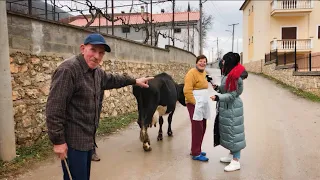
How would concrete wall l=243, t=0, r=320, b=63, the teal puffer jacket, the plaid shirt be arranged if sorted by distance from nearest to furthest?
the plaid shirt, the teal puffer jacket, concrete wall l=243, t=0, r=320, b=63

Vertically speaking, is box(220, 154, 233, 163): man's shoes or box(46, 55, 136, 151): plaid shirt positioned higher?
box(46, 55, 136, 151): plaid shirt

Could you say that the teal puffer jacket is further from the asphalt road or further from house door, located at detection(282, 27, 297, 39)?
house door, located at detection(282, 27, 297, 39)

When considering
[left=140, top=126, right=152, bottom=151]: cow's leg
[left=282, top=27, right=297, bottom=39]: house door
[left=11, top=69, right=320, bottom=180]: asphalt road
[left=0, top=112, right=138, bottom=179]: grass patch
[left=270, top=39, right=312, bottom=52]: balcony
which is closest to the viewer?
[left=0, top=112, right=138, bottom=179]: grass patch

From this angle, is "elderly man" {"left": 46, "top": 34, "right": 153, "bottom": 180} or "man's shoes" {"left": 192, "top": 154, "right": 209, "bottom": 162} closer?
"elderly man" {"left": 46, "top": 34, "right": 153, "bottom": 180}

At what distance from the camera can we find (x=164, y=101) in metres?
6.02

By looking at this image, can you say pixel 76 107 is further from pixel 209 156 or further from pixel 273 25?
pixel 273 25

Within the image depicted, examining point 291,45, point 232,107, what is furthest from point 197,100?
point 291,45

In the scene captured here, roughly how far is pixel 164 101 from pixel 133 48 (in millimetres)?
4319

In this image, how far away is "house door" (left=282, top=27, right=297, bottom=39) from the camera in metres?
27.0

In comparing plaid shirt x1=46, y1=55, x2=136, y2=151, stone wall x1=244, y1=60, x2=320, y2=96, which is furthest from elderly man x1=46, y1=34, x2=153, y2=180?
stone wall x1=244, y1=60, x2=320, y2=96

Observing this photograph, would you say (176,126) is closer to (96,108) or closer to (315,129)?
(315,129)

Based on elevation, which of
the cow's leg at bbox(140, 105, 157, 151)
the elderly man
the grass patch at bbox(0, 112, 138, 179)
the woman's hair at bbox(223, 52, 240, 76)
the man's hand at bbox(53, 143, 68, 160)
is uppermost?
the woman's hair at bbox(223, 52, 240, 76)

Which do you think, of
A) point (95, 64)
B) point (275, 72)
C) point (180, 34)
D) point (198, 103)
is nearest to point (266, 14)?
point (275, 72)

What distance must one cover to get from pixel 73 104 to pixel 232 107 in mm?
2679
